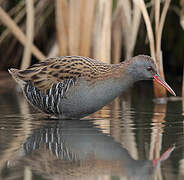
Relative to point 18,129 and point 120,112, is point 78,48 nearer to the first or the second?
point 120,112

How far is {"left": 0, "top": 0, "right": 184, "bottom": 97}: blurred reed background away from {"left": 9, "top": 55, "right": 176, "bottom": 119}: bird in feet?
2.92

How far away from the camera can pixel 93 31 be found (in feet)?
22.0

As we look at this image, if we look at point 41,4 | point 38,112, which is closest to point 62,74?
point 38,112

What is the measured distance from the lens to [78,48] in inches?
251

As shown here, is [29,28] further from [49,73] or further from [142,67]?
[142,67]

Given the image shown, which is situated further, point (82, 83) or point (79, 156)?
point (82, 83)

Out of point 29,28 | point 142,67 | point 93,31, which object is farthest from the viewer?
point 93,31

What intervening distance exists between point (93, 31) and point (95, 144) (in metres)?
3.20

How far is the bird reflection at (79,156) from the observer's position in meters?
2.90

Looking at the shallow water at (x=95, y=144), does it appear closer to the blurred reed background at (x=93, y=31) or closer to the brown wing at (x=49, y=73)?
the brown wing at (x=49, y=73)

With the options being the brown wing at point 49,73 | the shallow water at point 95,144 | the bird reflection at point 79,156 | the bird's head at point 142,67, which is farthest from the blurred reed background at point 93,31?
the bird reflection at point 79,156

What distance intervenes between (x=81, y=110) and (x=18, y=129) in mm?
693

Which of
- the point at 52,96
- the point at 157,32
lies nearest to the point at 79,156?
the point at 52,96

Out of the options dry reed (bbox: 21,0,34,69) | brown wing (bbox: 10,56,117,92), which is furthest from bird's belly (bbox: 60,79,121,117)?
dry reed (bbox: 21,0,34,69)
